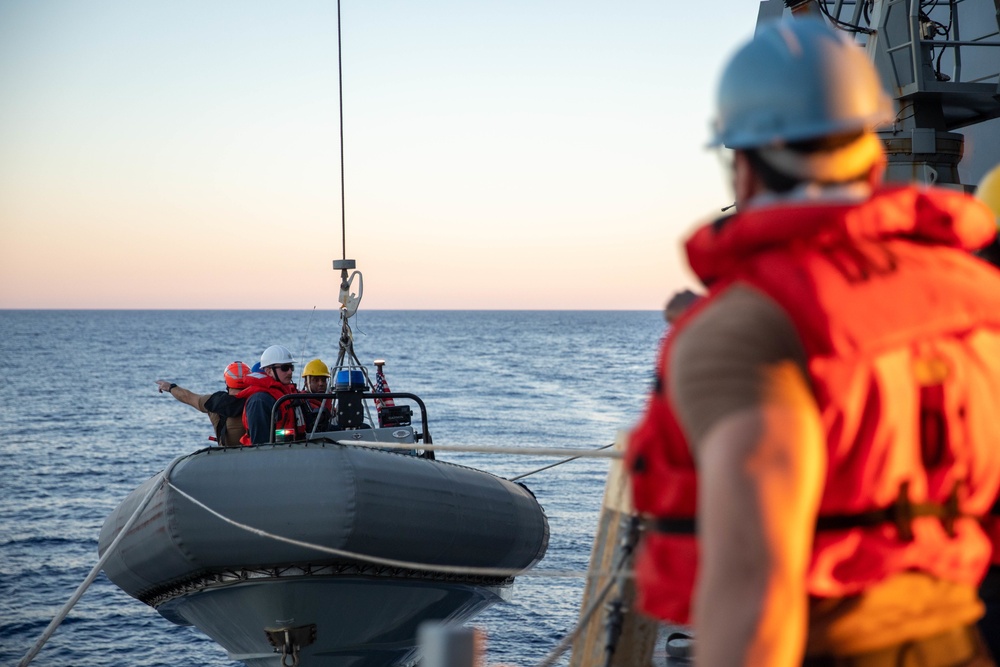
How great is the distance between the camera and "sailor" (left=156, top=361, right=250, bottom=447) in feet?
29.0

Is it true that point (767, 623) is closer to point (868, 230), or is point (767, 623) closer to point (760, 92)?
point (868, 230)

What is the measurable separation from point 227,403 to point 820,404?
8140 millimetres

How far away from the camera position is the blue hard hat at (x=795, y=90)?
4.13 ft

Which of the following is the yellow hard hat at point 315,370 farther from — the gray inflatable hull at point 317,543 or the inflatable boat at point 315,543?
the gray inflatable hull at point 317,543

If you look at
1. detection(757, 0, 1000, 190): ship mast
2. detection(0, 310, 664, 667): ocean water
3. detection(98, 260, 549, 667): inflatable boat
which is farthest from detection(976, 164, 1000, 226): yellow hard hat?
detection(757, 0, 1000, 190): ship mast

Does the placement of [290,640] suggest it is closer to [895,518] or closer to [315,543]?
[315,543]

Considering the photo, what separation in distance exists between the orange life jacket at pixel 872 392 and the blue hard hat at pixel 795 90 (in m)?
0.10

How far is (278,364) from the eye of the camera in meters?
9.14

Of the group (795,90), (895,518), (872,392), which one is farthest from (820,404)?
(795,90)

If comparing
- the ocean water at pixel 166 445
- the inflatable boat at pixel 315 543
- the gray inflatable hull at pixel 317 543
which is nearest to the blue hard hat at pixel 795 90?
the ocean water at pixel 166 445

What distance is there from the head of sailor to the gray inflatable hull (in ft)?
6.36

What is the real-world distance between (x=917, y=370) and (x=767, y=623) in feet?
1.19

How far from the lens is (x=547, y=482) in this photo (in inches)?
1078

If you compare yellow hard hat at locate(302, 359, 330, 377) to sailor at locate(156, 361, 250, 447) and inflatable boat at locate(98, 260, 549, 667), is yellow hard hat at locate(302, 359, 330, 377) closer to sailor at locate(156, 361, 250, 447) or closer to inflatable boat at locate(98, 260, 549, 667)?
sailor at locate(156, 361, 250, 447)
